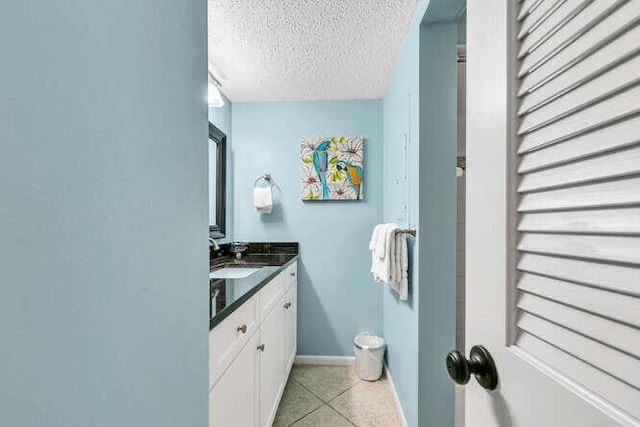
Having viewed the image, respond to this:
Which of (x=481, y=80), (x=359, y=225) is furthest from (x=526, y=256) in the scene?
(x=359, y=225)

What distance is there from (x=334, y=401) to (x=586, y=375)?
2.05 metres

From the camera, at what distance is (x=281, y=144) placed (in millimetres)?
2734

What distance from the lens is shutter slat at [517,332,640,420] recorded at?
30cm

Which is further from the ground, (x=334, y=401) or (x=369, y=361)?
(x=369, y=361)

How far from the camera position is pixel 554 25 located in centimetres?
39

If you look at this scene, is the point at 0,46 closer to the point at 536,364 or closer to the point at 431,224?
the point at 536,364

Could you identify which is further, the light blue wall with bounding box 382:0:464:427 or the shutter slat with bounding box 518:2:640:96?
the light blue wall with bounding box 382:0:464:427

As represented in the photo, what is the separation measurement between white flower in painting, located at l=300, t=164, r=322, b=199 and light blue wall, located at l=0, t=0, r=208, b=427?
198 cm

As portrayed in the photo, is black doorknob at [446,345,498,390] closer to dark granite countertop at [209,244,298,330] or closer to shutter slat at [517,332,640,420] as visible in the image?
shutter slat at [517,332,640,420]

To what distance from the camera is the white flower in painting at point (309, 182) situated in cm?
267

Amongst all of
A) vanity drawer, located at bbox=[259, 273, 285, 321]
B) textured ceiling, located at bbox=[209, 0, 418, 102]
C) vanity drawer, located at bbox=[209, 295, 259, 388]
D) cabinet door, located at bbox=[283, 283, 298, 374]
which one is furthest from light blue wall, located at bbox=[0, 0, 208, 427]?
cabinet door, located at bbox=[283, 283, 298, 374]

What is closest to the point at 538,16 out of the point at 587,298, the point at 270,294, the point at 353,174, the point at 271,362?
the point at 587,298

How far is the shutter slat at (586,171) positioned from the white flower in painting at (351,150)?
223cm

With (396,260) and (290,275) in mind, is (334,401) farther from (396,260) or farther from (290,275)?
(396,260)
